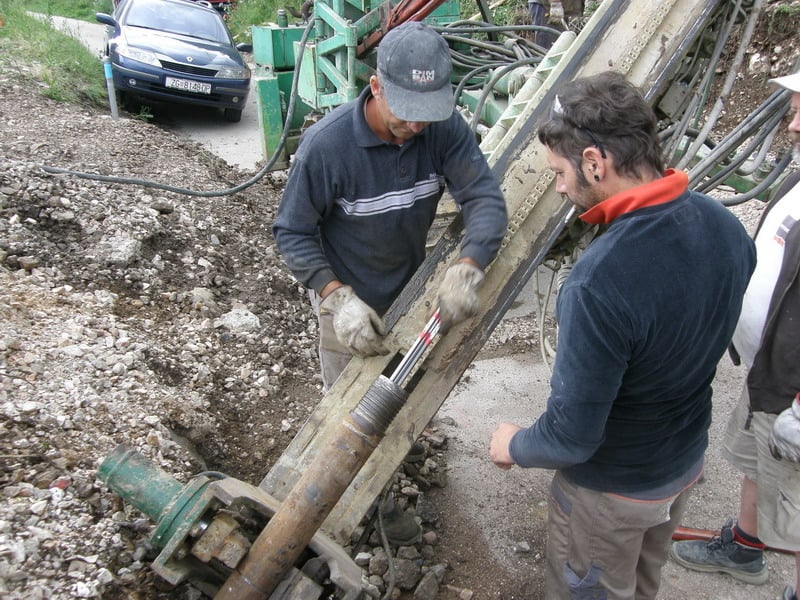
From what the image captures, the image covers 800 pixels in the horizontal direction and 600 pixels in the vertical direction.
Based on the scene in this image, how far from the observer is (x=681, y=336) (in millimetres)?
1522

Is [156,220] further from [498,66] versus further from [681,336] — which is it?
[681,336]

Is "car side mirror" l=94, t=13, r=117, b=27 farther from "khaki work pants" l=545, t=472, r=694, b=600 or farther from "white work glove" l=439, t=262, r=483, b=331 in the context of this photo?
Answer: "khaki work pants" l=545, t=472, r=694, b=600

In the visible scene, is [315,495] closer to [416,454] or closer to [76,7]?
[416,454]

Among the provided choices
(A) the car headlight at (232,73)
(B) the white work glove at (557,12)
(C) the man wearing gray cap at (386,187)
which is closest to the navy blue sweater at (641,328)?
(C) the man wearing gray cap at (386,187)

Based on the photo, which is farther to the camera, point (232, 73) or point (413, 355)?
point (232, 73)

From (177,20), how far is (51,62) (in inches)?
73.4

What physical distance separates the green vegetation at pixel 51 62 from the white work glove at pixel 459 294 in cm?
743

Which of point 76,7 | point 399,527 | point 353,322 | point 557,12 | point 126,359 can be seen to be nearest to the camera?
point 353,322

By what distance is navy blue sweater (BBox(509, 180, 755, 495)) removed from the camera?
1441 mm

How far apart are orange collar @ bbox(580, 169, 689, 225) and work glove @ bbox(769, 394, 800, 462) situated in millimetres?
1008

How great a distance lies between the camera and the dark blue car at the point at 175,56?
27.4 ft

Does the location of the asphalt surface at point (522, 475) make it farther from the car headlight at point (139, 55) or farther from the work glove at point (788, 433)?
the car headlight at point (139, 55)

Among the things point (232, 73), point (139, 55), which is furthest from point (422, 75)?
point (232, 73)

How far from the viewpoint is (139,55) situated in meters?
8.29
